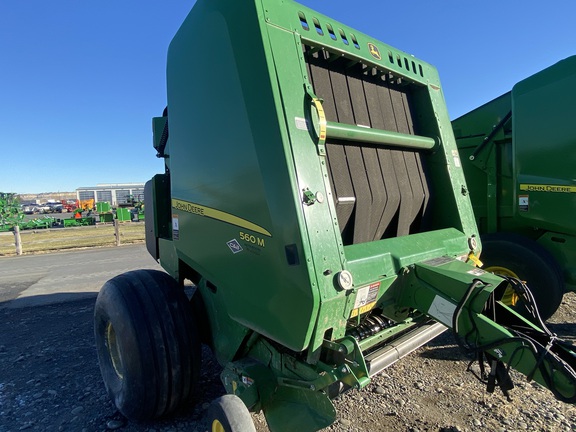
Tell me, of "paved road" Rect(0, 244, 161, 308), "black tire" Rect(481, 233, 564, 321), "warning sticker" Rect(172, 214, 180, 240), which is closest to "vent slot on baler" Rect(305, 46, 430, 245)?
"warning sticker" Rect(172, 214, 180, 240)

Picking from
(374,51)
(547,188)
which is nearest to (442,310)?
(374,51)

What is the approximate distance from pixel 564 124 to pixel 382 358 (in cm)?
366

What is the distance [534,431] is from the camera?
8.06 feet

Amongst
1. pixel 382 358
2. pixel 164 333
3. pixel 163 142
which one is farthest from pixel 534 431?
pixel 163 142

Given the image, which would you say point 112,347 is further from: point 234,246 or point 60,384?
point 234,246

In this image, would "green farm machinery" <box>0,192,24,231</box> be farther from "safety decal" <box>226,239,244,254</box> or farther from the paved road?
"safety decal" <box>226,239,244,254</box>

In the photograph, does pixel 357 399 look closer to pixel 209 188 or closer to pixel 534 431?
pixel 534 431

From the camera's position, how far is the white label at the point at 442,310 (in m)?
1.96

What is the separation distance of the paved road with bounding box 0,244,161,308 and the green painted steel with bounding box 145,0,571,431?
516 centimetres

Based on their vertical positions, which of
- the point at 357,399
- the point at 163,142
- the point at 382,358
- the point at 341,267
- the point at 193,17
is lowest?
the point at 357,399

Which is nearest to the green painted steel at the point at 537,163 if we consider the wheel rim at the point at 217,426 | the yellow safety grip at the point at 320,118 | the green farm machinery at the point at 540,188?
the green farm machinery at the point at 540,188

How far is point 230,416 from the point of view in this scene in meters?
1.89

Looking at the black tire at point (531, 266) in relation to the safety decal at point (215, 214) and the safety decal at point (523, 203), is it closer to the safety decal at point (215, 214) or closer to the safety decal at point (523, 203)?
the safety decal at point (523, 203)

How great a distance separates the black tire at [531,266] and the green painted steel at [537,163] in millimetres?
289
